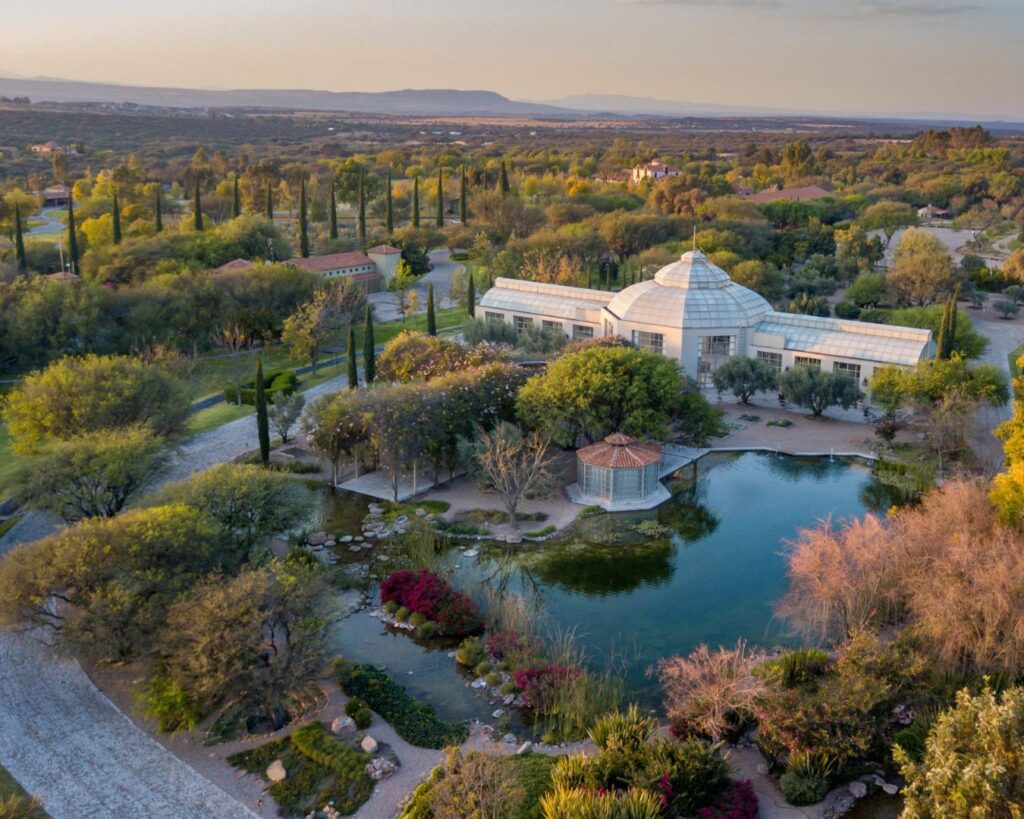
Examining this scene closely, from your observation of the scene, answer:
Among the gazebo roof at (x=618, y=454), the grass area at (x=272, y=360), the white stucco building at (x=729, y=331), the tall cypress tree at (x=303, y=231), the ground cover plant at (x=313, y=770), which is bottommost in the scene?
the ground cover plant at (x=313, y=770)

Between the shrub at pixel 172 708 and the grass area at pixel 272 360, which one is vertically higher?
the grass area at pixel 272 360

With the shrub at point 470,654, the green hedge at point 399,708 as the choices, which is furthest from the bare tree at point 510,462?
the green hedge at point 399,708

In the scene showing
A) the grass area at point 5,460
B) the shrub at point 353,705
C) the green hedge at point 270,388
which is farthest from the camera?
the green hedge at point 270,388

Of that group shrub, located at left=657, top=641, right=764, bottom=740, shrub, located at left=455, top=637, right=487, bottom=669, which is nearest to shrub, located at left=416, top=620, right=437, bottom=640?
shrub, located at left=455, top=637, right=487, bottom=669

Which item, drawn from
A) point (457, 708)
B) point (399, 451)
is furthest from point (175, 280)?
point (457, 708)

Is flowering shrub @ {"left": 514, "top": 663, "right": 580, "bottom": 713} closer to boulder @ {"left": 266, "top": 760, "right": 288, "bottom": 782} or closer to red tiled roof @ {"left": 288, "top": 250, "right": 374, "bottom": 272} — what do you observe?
boulder @ {"left": 266, "top": 760, "right": 288, "bottom": 782}

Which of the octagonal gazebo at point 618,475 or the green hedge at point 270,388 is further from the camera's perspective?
the green hedge at point 270,388

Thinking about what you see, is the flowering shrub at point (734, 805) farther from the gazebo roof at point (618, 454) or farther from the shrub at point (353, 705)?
the gazebo roof at point (618, 454)
